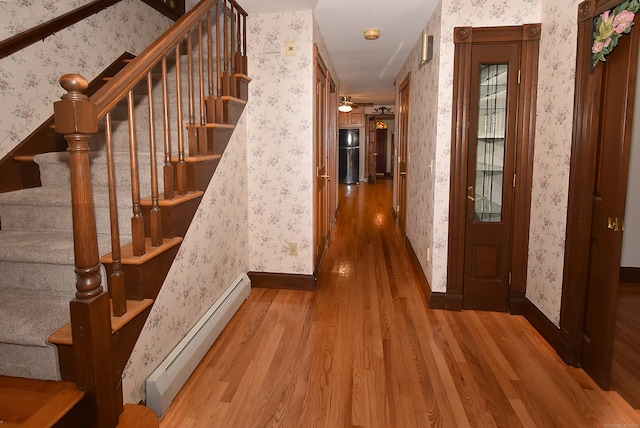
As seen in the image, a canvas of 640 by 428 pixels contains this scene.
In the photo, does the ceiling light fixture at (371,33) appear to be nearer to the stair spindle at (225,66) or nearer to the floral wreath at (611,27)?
Result: the stair spindle at (225,66)

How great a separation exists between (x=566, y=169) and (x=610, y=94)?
1.69ft

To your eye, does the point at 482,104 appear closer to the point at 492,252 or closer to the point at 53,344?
the point at 492,252

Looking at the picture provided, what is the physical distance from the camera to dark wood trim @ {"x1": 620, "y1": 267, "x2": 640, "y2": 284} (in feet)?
12.3

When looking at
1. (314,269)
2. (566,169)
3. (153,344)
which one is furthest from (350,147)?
(153,344)

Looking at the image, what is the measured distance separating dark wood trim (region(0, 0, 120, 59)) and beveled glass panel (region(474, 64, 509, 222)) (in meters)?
2.86

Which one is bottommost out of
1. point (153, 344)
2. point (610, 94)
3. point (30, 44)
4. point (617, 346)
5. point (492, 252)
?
point (617, 346)

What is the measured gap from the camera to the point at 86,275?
4.45 feet

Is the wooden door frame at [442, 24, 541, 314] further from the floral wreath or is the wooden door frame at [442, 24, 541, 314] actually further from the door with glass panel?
the floral wreath

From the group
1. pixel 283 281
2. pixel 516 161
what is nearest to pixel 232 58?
pixel 283 281

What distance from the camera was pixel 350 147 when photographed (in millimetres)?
12656

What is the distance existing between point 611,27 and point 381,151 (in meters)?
13.0

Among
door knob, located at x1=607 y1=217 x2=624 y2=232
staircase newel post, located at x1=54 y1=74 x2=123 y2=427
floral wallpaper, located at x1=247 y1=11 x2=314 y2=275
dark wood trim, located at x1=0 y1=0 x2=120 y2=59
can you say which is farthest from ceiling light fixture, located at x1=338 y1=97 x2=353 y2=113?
staircase newel post, located at x1=54 y1=74 x2=123 y2=427

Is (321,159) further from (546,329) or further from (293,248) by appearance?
(546,329)

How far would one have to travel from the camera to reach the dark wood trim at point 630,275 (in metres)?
3.76
